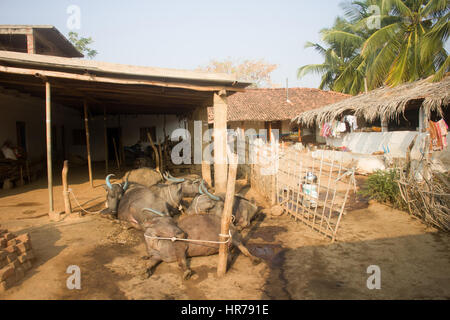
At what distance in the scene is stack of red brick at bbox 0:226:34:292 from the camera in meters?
3.27

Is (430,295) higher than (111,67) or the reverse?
the reverse

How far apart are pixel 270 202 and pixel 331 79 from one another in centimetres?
1690

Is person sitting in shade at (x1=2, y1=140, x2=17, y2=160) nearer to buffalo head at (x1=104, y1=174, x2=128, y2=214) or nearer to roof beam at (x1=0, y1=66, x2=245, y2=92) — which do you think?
roof beam at (x1=0, y1=66, x2=245, y2=92)

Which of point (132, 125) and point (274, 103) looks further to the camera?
point (274, 103)

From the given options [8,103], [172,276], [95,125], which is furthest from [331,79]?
[172,276]

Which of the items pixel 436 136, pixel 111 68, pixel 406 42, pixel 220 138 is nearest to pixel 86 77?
pixel 111 68

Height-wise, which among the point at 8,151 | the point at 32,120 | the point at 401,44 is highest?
the point at 401,44

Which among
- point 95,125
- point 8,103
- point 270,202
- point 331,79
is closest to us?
point 270,202

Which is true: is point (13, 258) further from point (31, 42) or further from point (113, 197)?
point (31, 42)

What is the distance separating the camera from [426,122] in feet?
32.0

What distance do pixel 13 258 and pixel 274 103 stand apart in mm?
16631

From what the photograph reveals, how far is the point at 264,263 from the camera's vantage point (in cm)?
404

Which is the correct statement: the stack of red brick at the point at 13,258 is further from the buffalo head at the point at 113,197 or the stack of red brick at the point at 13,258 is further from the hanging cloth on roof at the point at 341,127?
the hanging cloth on roof at the point at 341,127
